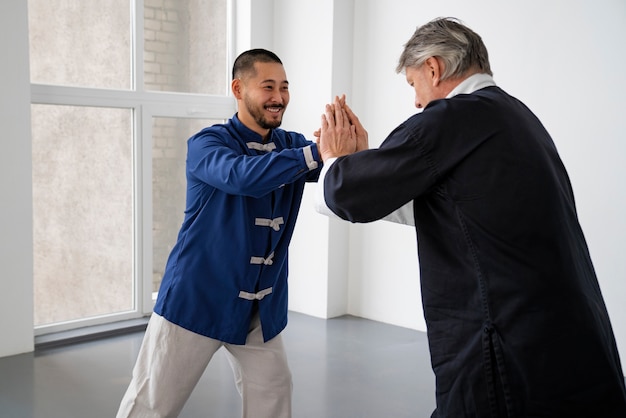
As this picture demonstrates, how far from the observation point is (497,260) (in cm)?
164

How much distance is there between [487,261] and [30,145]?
3384 millimetres

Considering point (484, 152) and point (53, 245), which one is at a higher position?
point (484, 152)

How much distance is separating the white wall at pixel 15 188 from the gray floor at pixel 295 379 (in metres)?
0.20

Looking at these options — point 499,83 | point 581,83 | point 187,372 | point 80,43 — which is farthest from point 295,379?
point 80,43

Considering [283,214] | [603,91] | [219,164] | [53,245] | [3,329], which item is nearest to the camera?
[219,164]

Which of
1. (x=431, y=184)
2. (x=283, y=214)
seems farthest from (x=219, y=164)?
(x=431, y=184)

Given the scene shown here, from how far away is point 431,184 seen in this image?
5.49 feet

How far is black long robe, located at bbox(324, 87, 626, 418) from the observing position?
162 centimetres

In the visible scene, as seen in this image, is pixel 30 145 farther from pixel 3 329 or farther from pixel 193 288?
pixel 193 288

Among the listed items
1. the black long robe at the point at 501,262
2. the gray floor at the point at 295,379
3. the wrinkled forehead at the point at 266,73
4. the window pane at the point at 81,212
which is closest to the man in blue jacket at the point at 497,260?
the black long robe at the point at 501,262

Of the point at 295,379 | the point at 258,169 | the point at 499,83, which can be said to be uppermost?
the point at 499,83

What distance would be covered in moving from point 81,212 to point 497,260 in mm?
3789

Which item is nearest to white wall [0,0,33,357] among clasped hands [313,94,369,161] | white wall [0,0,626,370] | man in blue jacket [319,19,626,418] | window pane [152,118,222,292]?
white wall [0,0,626,370]

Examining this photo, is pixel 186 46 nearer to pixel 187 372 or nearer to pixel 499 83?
pixel 499 83
